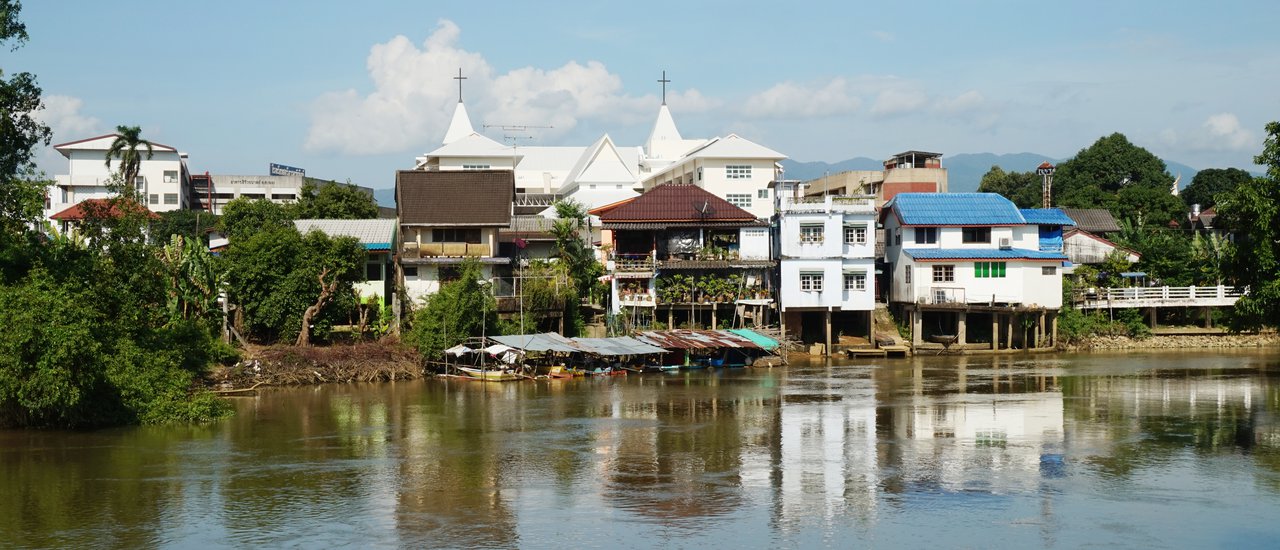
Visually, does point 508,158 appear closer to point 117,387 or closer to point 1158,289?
point 1158,289

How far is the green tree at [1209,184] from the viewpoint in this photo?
84.9 m

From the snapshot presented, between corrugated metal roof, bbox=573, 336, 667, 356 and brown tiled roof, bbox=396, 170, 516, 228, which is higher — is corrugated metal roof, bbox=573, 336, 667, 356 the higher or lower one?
the lower one

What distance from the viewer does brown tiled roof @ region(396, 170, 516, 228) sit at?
48531mm

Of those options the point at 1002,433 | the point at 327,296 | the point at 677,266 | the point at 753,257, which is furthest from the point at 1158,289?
the point at 327,296

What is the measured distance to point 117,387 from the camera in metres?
30.5

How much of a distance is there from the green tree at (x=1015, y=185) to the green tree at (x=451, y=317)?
169ft

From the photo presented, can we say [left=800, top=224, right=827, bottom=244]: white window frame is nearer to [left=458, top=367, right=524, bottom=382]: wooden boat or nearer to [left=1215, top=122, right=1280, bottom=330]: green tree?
[left=458, top=367, right=524, bottom=382]: wooden boat

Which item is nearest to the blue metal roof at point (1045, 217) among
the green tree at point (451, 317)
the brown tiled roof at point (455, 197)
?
the brown tiled roof at point (455, 197)

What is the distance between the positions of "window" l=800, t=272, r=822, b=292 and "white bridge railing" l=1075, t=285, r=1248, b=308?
13.5 m

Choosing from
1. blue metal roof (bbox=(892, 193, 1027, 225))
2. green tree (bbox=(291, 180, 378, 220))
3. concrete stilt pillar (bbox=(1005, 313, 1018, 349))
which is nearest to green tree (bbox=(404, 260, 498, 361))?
green tree (bbox=(291, 180, 378, 220))

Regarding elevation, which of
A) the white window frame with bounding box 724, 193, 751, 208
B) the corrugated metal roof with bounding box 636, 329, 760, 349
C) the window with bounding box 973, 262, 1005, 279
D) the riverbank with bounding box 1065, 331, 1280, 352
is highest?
the white window frame with bounding box 724, 193, 751, 208

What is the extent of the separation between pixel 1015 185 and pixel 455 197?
57838mm

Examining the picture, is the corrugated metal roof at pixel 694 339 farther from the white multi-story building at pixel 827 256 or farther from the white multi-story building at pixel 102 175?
the white multi-story building at pixel 102 175

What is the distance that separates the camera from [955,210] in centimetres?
5184
